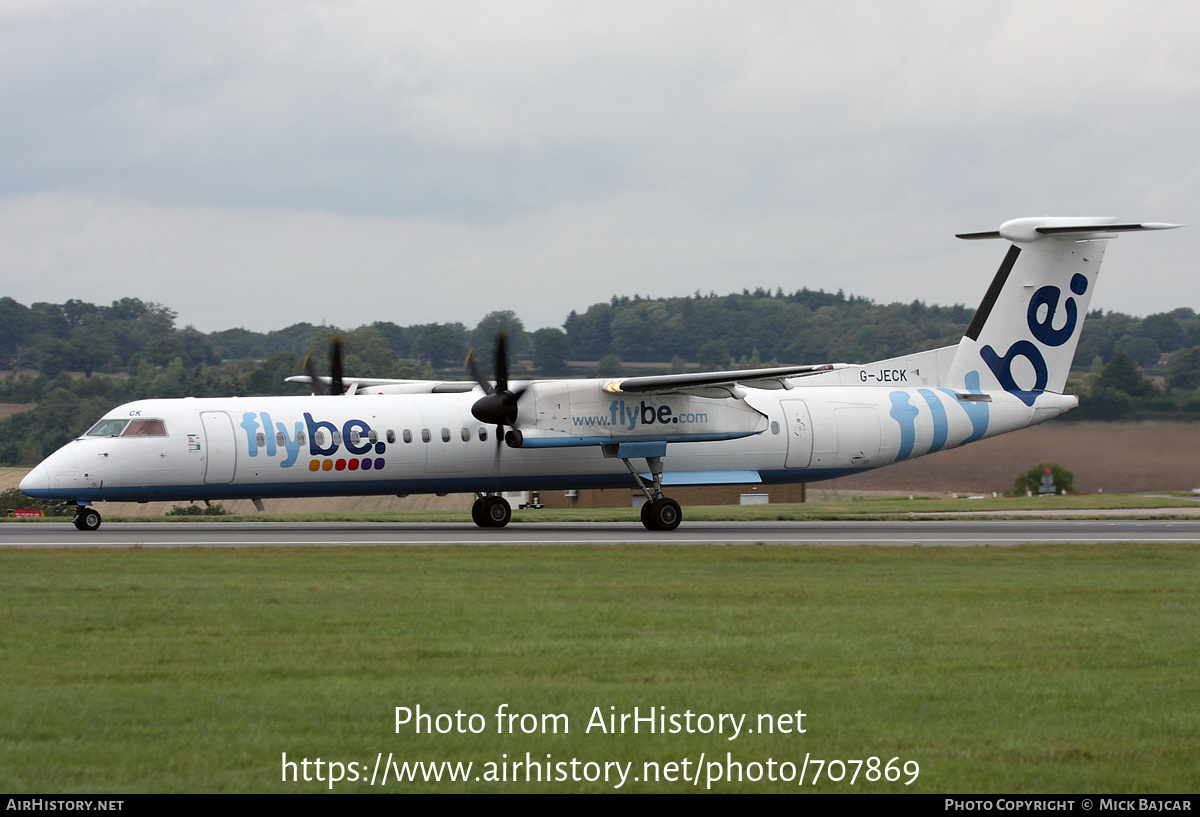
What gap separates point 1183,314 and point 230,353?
109 meters

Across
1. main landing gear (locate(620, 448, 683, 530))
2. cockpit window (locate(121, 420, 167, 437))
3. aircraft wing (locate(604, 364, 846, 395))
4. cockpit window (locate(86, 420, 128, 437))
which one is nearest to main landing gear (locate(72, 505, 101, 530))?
cockpit window (locate(86, 420, 128, 437))

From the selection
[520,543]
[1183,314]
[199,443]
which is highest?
[1183,314]

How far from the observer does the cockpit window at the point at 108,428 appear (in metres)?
25.3

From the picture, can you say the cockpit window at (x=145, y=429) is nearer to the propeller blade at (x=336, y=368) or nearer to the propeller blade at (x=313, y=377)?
the propeller blade at (x=336, y=368)

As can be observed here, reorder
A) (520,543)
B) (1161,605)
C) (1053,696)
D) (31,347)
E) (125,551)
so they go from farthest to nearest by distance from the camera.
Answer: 1. (31,347)
2. (520,543)
3. (125,551)
4. (1161,605)
5. (1053,696)

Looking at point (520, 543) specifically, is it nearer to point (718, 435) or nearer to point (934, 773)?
point (718, 435)

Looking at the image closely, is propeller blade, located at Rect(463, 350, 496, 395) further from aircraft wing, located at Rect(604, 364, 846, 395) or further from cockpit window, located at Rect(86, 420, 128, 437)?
cockpit window, located at Rect(86, 420, 128, 437)

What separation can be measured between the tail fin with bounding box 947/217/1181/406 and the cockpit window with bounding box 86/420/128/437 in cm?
2007

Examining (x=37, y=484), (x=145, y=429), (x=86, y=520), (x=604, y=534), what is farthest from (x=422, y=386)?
(x=37, y=484)

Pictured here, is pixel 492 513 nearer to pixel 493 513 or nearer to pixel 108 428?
A: pixel 493 513

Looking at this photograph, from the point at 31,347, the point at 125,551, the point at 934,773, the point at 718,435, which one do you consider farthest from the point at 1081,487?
the point at 31,347

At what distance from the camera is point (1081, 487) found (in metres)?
38.7

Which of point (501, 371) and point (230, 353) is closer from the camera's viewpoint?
point (501, 371)

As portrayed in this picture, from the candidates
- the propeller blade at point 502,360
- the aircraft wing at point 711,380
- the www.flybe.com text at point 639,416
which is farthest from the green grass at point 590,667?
the www.flybe.com text at point 639,416
